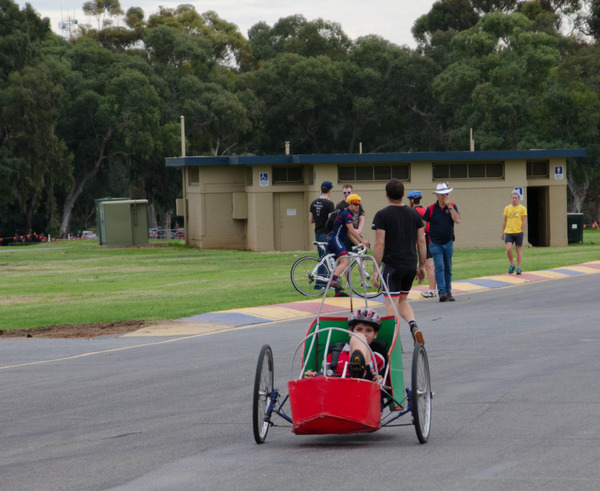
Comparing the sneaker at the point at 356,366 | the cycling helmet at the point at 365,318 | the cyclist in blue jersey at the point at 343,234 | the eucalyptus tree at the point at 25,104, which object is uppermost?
the eucalyptus tree at the point at 25,104

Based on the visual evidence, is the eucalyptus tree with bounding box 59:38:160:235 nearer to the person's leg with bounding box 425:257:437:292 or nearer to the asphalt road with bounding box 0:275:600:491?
the person's leg with bounding box 425:257:437:292

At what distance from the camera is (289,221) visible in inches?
1484

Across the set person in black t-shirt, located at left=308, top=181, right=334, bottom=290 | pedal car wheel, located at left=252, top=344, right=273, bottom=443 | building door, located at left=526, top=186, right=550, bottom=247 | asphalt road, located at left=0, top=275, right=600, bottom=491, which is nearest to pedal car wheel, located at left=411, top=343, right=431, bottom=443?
asphalt road, located at left=0, top=275, right=600, bottom=491

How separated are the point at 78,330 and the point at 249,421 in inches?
307

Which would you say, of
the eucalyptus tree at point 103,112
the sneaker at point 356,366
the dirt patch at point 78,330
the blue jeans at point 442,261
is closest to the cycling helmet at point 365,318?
the sneaker at point 356,366

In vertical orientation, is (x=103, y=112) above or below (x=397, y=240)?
above

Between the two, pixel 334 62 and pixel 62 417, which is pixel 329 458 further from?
pixel 334 62

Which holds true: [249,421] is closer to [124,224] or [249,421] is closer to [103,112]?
[124,224]

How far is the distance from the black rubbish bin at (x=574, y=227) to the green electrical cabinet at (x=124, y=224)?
55.3 feet

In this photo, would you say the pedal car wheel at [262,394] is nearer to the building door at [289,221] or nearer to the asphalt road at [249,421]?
the asphalt road at [249,421]

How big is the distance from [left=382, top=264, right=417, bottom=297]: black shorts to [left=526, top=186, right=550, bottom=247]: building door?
27147 mm

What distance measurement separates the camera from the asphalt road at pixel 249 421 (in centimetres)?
658

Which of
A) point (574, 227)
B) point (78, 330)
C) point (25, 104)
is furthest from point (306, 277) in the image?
point (25, 104)

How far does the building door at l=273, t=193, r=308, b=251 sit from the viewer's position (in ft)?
123
